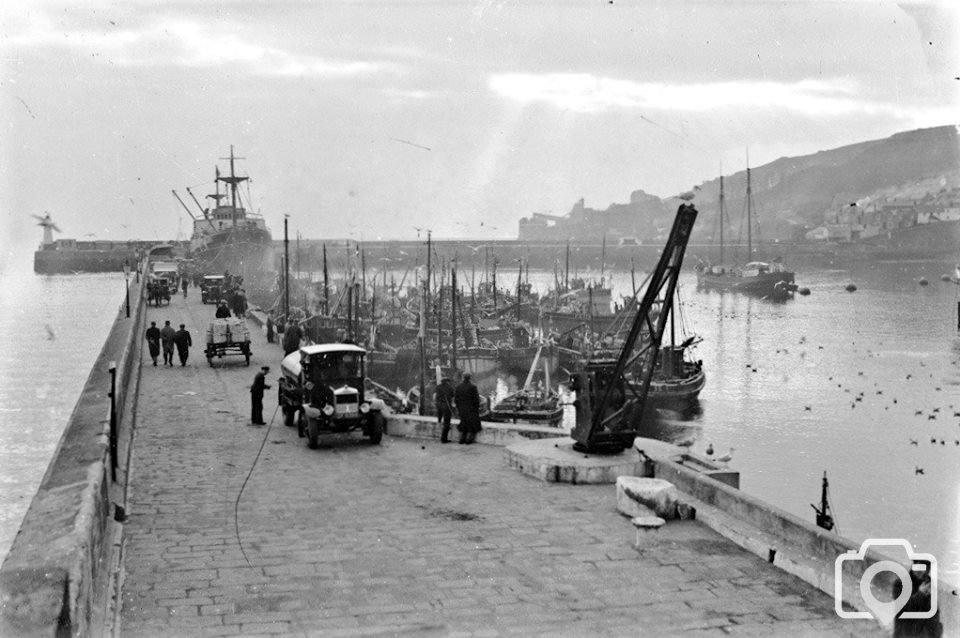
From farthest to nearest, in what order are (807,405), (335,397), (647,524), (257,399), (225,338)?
(807,405), (225,338), (257,399), (335,397), (647,524)

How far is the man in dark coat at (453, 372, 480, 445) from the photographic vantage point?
14.1 m

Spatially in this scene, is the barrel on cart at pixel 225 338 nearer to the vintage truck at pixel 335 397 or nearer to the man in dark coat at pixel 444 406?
the vintage truck at pixel 335 397

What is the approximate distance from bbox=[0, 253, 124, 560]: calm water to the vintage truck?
8285 mm

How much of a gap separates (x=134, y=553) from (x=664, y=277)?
23.4ft

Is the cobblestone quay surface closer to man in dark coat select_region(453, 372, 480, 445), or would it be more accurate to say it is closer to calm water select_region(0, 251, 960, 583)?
man in dark coat select_region(453, 372, 480, 445)

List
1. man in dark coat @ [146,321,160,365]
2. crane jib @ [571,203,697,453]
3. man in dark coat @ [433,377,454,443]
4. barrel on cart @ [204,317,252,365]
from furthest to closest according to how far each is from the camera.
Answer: man in dark coat @ [146,321,160,365], barrel on cart @ [204,317,252,365], man in dark coat @ [433,377,454,443], crane jib @ [571,203,697,453]

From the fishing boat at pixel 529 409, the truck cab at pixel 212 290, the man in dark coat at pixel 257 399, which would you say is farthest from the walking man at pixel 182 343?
the truck cab at pixel 212 290

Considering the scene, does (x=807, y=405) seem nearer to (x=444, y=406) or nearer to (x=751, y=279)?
(x=444, y=406)

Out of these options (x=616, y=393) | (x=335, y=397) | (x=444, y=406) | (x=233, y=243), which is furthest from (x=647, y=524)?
(x=233, y=243)

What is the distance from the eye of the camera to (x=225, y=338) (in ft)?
80.7

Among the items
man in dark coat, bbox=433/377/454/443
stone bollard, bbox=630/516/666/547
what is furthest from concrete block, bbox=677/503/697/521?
man in dark coat, bbox=433/377/454/443

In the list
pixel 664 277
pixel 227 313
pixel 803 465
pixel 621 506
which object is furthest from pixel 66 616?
pixel 803 465

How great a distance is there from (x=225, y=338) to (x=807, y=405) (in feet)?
106

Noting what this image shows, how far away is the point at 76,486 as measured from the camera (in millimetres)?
8766
